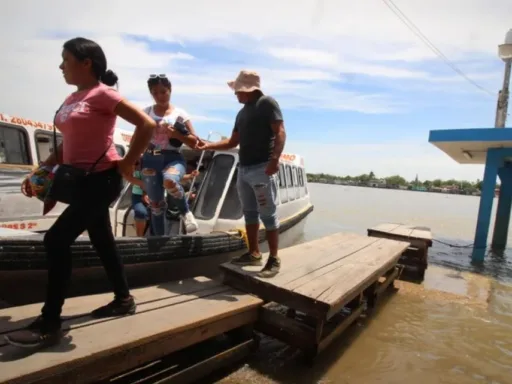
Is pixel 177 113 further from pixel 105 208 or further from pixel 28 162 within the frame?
pixel 28 162

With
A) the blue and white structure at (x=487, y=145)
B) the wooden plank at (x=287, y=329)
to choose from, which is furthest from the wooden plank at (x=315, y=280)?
the blue and white structure at (x=487, y=145)

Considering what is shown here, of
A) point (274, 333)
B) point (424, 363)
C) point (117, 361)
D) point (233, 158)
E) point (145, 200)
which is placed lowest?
point (424, 363)

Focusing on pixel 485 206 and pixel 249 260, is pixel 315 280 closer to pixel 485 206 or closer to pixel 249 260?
pixel 249 260

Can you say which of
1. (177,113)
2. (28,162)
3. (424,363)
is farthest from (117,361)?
(28,162)

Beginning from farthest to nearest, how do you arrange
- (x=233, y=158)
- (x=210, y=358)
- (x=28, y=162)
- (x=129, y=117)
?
(x=28, y=162)
(x=233, y=158)
(x=210, y=358)
(x=129, y=117)

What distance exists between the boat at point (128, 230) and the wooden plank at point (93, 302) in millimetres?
382

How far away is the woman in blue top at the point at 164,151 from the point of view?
4160mm

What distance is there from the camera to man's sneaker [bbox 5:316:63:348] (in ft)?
7.35

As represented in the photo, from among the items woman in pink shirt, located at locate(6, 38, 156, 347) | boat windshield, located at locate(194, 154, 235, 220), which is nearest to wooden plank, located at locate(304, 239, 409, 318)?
woman in pink shirt, located at locate(6, 38, 156, 347)

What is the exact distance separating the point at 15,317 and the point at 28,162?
21.6 feet

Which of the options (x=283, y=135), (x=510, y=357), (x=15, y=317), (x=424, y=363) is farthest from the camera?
(x=510, y=357)

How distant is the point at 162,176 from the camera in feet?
14.3

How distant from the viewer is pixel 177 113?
4.33 m

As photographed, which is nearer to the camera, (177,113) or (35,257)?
(35,257)
